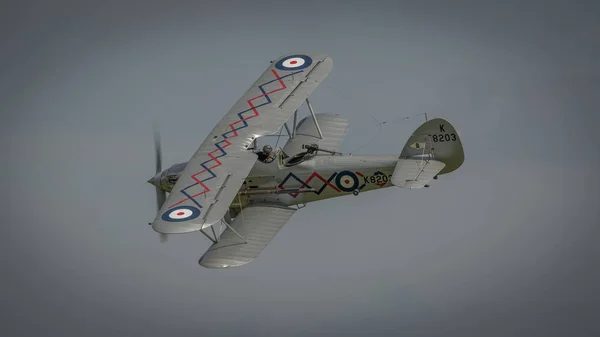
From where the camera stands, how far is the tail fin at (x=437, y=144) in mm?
20719

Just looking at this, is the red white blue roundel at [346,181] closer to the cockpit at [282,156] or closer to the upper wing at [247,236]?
the cockpit at [282,156]

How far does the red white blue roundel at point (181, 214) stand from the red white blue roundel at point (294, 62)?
488cm

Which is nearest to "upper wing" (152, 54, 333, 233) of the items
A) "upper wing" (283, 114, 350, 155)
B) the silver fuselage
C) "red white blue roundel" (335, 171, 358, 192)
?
the silver fuselage

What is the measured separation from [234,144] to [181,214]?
7.36 ft

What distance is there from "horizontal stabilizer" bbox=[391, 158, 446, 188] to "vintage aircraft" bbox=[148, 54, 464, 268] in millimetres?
18

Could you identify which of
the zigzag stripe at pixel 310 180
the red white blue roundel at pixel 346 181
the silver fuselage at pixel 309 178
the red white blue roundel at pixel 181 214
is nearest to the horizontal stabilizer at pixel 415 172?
the silver fuselage at pixel 309 178

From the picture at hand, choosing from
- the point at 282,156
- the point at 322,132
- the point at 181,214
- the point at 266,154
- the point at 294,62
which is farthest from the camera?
the point at 294,62

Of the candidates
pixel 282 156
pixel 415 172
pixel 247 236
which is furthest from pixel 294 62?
pixel 247 236

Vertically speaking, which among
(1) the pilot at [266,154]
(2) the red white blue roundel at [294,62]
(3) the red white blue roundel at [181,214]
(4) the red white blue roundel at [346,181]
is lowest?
(3) the red white blue roundel at [181,214]

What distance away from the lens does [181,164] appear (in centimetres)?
2134

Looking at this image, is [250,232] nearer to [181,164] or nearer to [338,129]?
[181,164]

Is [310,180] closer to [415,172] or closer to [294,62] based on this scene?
[415,172]

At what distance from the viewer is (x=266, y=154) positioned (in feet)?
68.7

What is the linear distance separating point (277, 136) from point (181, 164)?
84.7 inches
